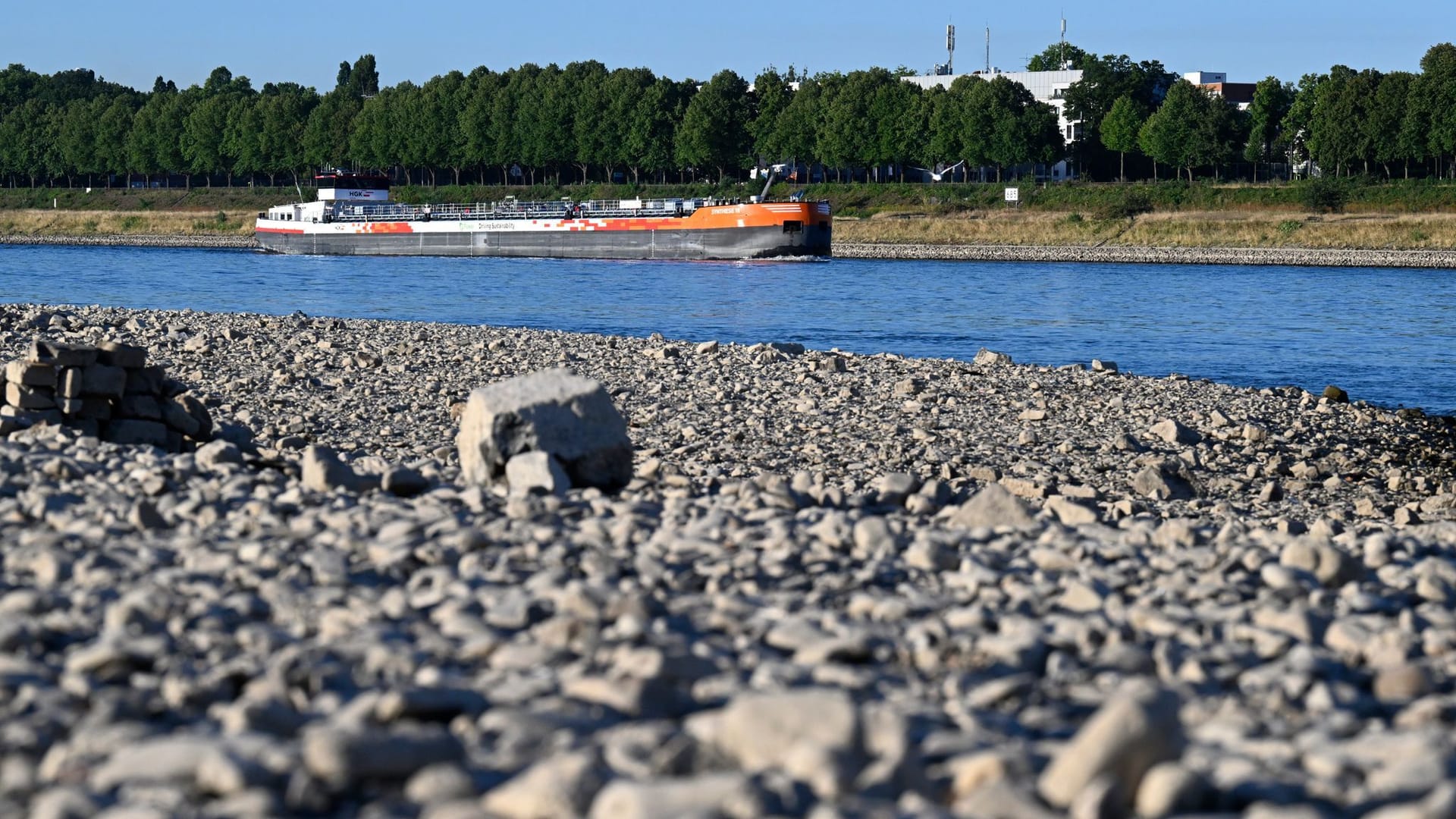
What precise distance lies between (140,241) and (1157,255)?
5815 cm

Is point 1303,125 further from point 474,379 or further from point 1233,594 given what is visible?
point 1233,594

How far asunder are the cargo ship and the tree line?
20.1 meters

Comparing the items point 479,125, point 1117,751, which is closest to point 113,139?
point 479,125

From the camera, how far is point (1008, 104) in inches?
3450

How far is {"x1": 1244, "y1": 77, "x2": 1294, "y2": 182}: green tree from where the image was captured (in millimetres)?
88000

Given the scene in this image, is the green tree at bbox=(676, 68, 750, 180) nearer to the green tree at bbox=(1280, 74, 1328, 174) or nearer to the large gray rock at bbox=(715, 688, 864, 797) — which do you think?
the green tree at bbox=(1280, 74, 1328, 174)

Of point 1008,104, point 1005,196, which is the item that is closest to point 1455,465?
point 1005,196

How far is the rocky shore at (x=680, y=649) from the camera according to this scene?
3.74 meters

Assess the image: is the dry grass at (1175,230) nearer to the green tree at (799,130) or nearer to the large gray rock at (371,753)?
the green tree at (799,130)

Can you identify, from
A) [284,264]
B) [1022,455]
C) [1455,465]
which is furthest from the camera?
[284,264]

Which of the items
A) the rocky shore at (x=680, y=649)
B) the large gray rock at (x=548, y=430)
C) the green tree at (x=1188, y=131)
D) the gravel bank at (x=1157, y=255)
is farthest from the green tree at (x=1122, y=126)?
the large gray rock at (x=548, y=430)

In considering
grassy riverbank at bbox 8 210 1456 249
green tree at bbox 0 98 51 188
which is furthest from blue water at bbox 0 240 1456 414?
green tree at bbox 0 98 51 188

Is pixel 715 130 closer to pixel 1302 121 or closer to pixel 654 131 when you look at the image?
pixel 654 131

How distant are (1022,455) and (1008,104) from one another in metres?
76.9
